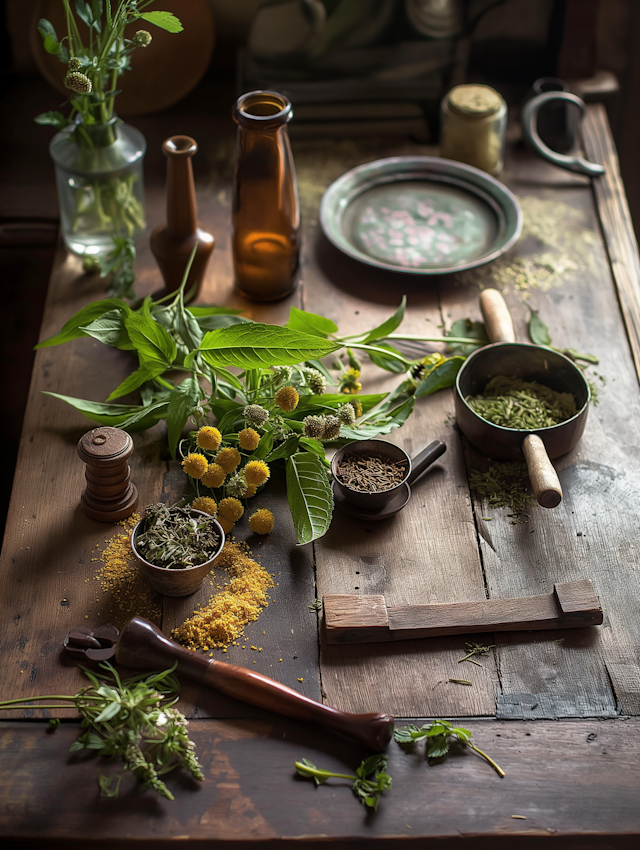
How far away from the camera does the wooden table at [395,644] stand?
81 cm

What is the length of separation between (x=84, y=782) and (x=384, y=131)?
1.48 m

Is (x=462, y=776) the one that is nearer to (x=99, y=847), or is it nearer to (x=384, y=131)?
(x=99, y=847)

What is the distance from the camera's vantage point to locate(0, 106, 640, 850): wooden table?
0.81m

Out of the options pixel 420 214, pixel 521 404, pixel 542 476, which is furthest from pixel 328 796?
pixel 420 214

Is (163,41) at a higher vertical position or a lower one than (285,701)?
higher

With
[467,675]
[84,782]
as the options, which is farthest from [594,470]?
[84,782]

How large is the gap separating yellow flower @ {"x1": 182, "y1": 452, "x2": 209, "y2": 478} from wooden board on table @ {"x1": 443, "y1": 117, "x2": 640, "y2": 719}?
0.38m

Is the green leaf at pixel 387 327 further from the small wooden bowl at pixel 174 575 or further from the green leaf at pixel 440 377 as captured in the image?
the small wooden bowl at pixel 174 575

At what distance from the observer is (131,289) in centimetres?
142

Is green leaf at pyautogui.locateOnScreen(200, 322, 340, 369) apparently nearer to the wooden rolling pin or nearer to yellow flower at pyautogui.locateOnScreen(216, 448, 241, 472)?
yellow flower at pyautogui.locateOnScreen(216, 448, 241, 472)

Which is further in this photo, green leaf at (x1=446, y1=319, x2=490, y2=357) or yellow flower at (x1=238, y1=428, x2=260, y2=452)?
green leaf at (x1=446, y1=319, x2=490, y2=357)

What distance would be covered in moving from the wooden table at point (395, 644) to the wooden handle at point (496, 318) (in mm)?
86

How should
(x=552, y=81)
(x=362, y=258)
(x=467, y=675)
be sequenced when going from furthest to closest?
(x=552, y=81) → (x=362, y=258) → (x=467, y=675)

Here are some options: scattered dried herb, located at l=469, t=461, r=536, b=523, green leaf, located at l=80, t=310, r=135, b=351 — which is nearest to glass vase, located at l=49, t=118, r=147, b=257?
green leaf, located at l=80, t=310, r=135, b=351
